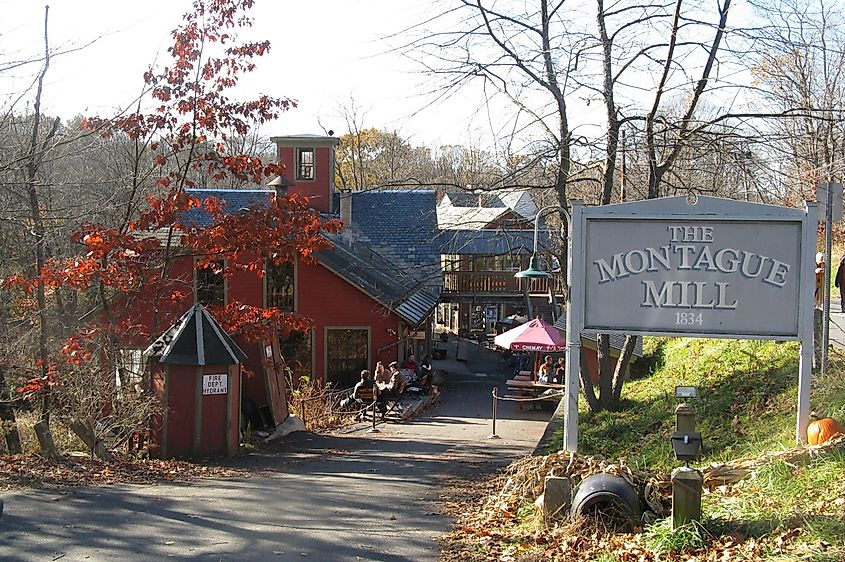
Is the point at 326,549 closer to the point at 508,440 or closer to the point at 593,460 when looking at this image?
the point at 593,460

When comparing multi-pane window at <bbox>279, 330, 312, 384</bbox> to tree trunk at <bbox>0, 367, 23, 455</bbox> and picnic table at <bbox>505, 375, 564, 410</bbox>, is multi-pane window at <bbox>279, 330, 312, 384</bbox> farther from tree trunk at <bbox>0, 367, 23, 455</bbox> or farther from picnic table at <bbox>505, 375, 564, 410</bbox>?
tree trunk at <bbox>0, 367, 23, 455</bbox>

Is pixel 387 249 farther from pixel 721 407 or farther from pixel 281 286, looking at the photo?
pixel 721 407

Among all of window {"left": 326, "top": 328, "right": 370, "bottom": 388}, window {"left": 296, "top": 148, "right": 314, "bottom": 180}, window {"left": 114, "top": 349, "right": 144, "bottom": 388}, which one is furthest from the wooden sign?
window {"left": 296, "top": 148, "right": 314, "bottom": 180}

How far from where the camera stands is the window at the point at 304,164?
108 feet

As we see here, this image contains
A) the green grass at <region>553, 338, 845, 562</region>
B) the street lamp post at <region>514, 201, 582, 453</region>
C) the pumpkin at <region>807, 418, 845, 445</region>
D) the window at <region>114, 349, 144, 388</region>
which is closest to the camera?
the green grass at <region>553, 338, 845, 562</region>

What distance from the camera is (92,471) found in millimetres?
12031

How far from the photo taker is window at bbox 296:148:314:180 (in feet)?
108

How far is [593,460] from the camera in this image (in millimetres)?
8352

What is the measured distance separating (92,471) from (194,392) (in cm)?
247

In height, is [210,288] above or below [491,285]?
below

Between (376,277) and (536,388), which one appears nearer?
(536,388)

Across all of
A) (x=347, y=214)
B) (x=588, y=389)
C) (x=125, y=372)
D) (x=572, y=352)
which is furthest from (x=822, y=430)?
(x=347, y=214)

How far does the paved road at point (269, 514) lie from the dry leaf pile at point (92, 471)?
565 millimetres

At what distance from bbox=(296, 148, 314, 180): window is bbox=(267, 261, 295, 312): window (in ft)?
20.8
